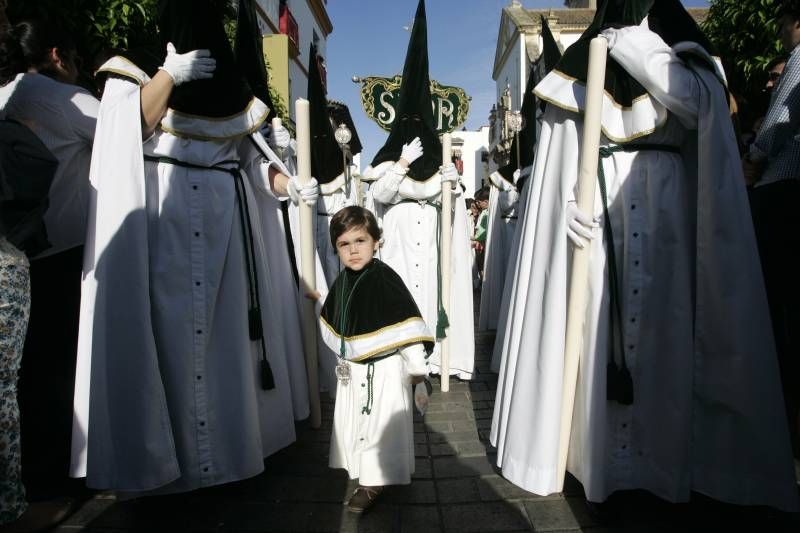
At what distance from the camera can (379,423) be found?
8.30ft

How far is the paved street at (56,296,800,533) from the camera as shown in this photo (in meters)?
2.35

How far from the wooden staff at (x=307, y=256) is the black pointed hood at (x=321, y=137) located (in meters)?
2.27

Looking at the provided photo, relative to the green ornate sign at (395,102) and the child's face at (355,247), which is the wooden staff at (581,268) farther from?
the green ornate sign at (395,102)

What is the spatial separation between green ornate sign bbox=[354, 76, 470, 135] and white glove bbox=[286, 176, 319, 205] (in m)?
2.51

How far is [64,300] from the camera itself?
8.66ft

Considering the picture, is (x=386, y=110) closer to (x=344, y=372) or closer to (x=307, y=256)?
(x=307, y=256)

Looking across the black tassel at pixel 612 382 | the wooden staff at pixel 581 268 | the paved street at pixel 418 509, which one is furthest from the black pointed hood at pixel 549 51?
the paved street at pixel 418 509

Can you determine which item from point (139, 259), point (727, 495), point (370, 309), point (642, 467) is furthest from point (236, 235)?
point (727, 495)

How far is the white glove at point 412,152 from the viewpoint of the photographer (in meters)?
4.45

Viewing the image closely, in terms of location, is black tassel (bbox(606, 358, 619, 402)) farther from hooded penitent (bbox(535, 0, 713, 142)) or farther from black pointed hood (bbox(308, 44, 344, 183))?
black pointed hood (bbox(308, 44, 344, 183))

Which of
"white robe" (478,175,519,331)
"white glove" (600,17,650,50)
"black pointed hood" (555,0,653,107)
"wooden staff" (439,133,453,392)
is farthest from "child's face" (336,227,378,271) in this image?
"white robe" (478,175,519,331)

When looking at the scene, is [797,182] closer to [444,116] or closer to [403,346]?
[403,346]

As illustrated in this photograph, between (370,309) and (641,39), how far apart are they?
71.7 inches

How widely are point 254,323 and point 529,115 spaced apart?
3.94 m
